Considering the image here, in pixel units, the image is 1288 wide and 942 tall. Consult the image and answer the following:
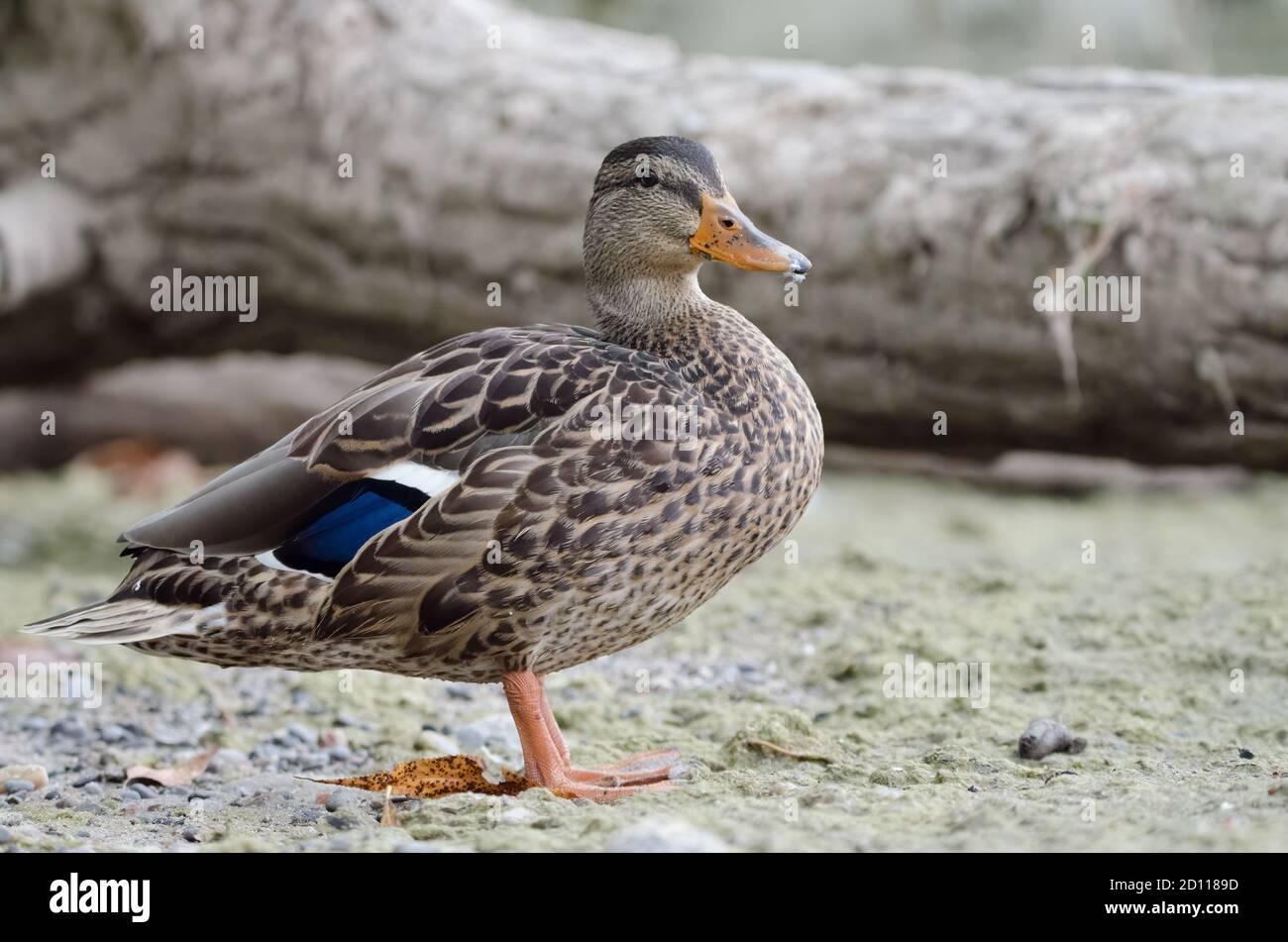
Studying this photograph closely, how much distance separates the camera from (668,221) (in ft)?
13.2

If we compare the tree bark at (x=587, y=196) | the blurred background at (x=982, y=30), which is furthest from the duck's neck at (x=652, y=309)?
the blurred background at (x=982, y=30)

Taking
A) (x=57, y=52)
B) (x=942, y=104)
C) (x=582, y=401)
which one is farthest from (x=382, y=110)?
(x=582, y=401)

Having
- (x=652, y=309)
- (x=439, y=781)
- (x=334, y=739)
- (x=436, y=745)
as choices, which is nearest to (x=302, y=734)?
(x=334, y=739)

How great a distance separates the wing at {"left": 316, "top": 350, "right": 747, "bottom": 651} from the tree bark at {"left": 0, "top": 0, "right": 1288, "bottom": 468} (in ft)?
8.94

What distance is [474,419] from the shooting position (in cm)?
366

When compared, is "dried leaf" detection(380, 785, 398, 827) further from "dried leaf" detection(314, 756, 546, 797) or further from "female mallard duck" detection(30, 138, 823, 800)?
"female mallard duck" detection(30, 138, 823, 800)

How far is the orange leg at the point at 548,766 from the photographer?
11.9ft

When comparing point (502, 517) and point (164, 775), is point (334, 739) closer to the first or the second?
point (164, 775)

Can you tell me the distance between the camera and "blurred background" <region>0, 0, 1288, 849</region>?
4.77 metres

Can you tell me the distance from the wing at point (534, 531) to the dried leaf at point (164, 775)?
31.0 inches

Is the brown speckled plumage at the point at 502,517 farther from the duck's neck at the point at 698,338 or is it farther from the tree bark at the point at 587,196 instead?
the tree bark at the point at 587,196

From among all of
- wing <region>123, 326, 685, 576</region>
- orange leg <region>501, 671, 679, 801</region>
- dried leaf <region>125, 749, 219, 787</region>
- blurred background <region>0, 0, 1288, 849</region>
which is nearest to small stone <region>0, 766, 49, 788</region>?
dried leaf <region>125, 749, 219, 787</region>

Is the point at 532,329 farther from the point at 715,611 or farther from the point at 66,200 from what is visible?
the point at 66,200

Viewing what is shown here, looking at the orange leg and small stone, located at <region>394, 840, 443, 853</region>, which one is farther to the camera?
the orange leg
